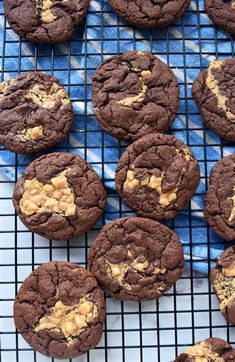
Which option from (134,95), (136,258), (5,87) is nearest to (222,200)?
(136,258)

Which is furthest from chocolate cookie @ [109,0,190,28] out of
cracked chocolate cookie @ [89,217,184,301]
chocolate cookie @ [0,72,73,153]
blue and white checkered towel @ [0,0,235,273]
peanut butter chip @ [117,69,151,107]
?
cracked chocolate cookie @ [89,217,184,301]

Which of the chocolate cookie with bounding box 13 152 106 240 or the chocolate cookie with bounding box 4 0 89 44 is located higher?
the chocolate cookie with bounding box 4 0 89 44

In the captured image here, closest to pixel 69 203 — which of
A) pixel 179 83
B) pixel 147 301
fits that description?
pixel 147 301

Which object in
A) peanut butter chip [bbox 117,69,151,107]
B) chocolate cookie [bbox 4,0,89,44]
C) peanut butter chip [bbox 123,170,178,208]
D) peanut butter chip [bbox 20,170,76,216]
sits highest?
chocolate cookie [bbox 4,0,89,44]

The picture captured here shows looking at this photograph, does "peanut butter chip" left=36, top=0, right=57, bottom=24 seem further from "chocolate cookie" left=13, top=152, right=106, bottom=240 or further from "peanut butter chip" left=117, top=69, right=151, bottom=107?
"chocolate cookie" left=13, top=152, right=106, bottom=240

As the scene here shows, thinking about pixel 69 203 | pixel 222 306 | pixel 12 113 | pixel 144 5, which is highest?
pixel 144 5

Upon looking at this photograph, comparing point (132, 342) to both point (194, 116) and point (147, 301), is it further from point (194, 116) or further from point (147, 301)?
point (194, 116)
